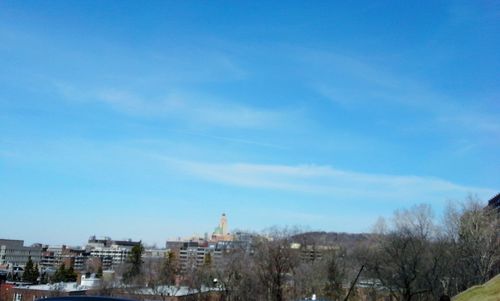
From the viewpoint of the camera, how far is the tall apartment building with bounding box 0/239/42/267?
182 meters

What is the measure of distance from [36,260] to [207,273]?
138 metres

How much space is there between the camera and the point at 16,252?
188 metres

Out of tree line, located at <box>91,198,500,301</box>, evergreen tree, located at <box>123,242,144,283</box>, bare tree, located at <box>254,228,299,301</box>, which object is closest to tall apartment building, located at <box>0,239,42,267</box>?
evergreen tree, located at <box>123,242,144,283</box>

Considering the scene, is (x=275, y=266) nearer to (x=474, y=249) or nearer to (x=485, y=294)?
(x=474, y=249)

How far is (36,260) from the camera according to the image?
193875mm

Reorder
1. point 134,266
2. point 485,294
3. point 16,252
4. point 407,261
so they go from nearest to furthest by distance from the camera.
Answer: point 485,294 < point 407,261 < point 134,266 < point 16,252

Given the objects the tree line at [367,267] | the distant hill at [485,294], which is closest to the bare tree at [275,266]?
the tree line at [367,267]

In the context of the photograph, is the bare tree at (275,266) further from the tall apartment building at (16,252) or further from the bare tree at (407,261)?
the tall apartment building at (16,252)

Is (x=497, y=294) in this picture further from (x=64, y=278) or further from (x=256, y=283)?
(x=64, y=278)

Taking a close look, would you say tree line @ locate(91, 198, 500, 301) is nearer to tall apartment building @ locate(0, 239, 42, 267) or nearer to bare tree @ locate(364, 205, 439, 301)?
bare tree @ locate(364, 205, 439, 301)

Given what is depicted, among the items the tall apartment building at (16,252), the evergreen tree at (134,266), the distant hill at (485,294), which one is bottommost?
the distant hill at (485,294)

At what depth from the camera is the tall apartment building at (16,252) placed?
182 metres

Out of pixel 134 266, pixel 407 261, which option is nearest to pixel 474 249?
pixel 407 261

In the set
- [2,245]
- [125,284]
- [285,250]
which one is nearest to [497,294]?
[285,250]
